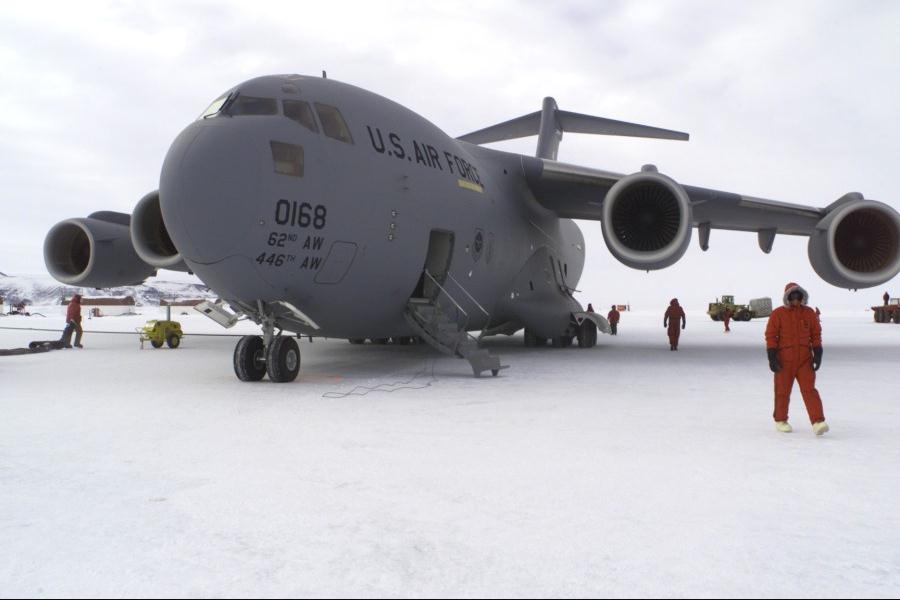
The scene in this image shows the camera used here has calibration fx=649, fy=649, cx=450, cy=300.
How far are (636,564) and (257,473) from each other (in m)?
2.19

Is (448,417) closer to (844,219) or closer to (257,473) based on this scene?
(257,473)

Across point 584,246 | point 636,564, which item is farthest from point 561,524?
point 584,246

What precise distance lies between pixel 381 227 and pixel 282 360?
6.40ft

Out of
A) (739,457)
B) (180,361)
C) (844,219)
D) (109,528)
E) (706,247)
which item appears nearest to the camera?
(109,528)

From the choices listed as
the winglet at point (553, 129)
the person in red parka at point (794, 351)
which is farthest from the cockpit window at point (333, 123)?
the winglet at point (553, 129)

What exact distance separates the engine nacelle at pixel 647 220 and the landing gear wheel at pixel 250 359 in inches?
225

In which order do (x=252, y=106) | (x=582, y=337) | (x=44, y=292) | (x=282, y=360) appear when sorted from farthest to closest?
(x=44, y=292) < (x=582, y=337) < (x=282, y=360) < (x=252, y=106)

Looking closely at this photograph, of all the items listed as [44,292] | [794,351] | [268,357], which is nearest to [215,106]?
[268,357]

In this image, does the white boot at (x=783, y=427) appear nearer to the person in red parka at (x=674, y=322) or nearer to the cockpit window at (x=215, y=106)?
the cockpit window at (x=215, y=106)

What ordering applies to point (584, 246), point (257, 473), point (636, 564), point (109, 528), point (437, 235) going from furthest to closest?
point (584, 246)
point (437, 235)
point (257, 473)
point (109, 528)
point (636, 564)

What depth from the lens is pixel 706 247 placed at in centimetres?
1406

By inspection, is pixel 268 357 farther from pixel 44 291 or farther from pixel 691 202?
pixel 44 291

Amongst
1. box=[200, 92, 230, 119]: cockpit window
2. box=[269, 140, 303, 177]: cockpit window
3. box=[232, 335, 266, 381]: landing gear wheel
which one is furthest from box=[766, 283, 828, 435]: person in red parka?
box=[200, 92, 230, 119]: cockpit window

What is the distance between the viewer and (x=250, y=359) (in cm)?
778
